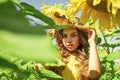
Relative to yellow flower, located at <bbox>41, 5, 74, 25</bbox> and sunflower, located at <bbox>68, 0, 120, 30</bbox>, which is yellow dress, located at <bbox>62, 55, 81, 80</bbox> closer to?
yellow flower, located at <bbox>41, 5, 74, 25</bbox>

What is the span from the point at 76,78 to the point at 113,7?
43.0 inches

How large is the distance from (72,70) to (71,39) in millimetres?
246

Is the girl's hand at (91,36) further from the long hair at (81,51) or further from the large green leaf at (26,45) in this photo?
the large green leaf at (26,45)

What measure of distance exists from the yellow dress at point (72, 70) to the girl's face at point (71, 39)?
0.23 ft

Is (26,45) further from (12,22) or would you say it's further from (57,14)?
(57,14)

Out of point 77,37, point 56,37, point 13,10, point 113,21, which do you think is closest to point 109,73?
point 77,37

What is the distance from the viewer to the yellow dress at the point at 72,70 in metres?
2.29

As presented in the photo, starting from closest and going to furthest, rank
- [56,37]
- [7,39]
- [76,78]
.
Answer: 1. [7,39]
2. [76,78]
3. [56,37]

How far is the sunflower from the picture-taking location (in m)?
1.30

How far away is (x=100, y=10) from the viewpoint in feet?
4.57

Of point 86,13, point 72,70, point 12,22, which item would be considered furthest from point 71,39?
point 12,22

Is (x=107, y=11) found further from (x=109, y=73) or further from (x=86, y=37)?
(x=86, y=37)

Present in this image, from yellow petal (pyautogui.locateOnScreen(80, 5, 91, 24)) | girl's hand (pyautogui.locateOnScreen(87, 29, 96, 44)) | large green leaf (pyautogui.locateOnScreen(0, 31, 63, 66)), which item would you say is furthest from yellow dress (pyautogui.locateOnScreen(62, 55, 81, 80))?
large green leaf (pyautogui.locateOnScreen(0, 31, 63, 66))

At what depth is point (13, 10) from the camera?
152 mm
